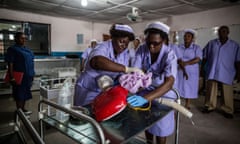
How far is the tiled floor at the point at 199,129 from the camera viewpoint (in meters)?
2.06

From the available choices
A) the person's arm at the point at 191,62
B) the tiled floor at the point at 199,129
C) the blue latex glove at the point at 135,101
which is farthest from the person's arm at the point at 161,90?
the person's arm at the point at 191,62

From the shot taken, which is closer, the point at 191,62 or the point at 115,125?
the point at 115,125

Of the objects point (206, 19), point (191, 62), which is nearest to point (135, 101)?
point (191, 62)

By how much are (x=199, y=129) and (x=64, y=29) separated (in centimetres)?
474

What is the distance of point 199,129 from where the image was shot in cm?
238

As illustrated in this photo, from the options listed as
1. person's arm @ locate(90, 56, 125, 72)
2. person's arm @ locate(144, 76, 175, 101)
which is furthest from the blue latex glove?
person's arm @ locate(90, 56, 125, 72)

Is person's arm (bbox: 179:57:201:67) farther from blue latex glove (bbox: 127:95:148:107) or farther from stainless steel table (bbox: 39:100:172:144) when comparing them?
blue latex glove (bbox: 127:95:148:107)

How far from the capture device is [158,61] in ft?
4.09

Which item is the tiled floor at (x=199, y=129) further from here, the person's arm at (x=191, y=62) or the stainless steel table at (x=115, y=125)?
the stainless steel table at (x=115, y=125)

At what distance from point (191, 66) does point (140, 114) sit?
2270 mm

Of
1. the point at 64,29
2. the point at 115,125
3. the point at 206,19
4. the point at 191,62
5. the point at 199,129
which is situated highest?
the point at 206,19

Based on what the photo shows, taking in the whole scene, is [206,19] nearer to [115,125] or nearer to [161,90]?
[161,90]

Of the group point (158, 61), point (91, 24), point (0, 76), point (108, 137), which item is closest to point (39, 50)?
point (0, 76)

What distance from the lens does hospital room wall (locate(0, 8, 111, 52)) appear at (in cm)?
441
